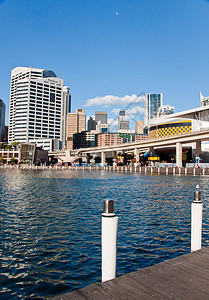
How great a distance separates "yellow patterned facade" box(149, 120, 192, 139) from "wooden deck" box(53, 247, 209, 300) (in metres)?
116

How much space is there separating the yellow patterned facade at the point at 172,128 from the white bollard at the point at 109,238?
382 ft

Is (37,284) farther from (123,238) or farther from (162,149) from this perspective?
(162,149)

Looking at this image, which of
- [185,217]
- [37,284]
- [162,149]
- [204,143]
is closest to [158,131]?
[162,149]

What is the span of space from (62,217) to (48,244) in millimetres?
4975

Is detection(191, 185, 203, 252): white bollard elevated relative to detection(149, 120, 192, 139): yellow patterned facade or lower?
lower

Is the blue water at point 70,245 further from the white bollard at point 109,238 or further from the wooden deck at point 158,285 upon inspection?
the wooden deck at point 158,285

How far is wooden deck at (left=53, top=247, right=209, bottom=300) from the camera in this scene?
13.0ft

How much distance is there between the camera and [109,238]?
15.7ft

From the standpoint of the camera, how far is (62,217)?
1498 centimetres

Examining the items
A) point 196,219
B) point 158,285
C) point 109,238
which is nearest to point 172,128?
point 196,219

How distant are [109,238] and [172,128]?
119 metres

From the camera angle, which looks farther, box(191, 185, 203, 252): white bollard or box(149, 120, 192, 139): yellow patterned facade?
box(149, 120, 192, 139): yellow patterned facade

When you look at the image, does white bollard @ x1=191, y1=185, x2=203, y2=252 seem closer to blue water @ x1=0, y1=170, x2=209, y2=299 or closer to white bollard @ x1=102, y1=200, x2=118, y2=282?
blue water @ x1=0, y1=170, x2=209, y2=299

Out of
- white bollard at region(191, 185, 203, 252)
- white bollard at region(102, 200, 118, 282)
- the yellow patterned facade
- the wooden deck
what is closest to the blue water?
white bollard at region(191, 185, 203, 252)
